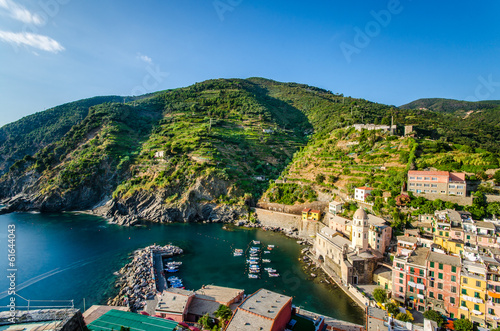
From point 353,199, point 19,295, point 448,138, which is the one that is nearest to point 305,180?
point 353,199

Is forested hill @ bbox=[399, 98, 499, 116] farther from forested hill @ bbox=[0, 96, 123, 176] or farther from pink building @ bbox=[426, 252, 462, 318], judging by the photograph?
forested hill @ bbox=[0, 96, 123, 176]

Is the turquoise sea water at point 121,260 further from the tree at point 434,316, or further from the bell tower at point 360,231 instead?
the bell tower at point 360,231

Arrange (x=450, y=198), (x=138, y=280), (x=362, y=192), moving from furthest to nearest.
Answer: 1. (x=362, y=192)
2. (x=450, y=198)
3. (x=138, y=280)

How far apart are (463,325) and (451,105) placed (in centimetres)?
11478

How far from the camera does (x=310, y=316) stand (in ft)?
64.6

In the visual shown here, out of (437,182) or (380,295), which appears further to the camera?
(437,182)

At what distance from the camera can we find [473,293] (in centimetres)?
1806

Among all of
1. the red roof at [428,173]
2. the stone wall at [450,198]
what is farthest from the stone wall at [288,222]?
the red roof at [428,173]

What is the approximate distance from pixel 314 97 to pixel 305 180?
7123 centimetres

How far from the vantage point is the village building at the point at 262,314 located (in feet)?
50.1

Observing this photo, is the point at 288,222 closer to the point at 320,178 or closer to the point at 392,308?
the point at 320,178

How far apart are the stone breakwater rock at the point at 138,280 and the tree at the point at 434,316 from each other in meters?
21.6

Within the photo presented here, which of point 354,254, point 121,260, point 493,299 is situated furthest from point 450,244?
point 121,260

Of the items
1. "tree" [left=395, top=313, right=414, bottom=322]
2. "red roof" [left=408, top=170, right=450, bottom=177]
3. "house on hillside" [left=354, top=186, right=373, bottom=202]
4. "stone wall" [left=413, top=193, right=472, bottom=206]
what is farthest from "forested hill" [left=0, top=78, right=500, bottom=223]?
"tree" [left=395, top=313, right=414, bottom=322]
